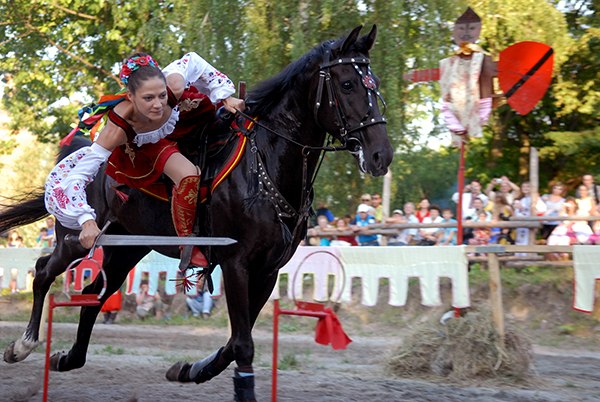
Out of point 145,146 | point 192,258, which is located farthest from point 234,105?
point 192,258

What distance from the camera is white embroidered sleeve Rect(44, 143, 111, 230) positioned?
4918mm

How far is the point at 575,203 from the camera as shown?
11.4m

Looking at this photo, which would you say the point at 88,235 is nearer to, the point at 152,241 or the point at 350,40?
the point at 152,241

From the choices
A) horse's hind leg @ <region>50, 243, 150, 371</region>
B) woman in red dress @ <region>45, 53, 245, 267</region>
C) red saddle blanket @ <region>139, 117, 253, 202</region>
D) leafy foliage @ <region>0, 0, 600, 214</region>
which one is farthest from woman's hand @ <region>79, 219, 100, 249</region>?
leafy foliage @ <region>0, 0, 600, 214</region>

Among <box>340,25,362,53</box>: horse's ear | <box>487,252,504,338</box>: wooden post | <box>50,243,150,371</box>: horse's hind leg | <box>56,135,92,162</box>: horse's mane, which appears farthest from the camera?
<box>487,252,504,338</box>: wooden post

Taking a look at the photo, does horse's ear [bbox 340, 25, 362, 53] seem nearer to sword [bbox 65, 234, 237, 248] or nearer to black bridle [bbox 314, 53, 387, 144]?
black bridle [bbox 314, 53, 387, 144]

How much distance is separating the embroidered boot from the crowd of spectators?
6.95 m

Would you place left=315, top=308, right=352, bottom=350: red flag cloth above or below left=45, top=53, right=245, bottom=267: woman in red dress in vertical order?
below

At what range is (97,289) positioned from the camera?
6.40m

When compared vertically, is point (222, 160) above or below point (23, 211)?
above

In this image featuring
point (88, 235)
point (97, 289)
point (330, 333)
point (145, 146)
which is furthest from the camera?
point (97, 289)

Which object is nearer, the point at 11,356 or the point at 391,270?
the point at 11,356

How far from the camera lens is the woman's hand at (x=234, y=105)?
5359mm

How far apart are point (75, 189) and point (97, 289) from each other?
1643 mm
